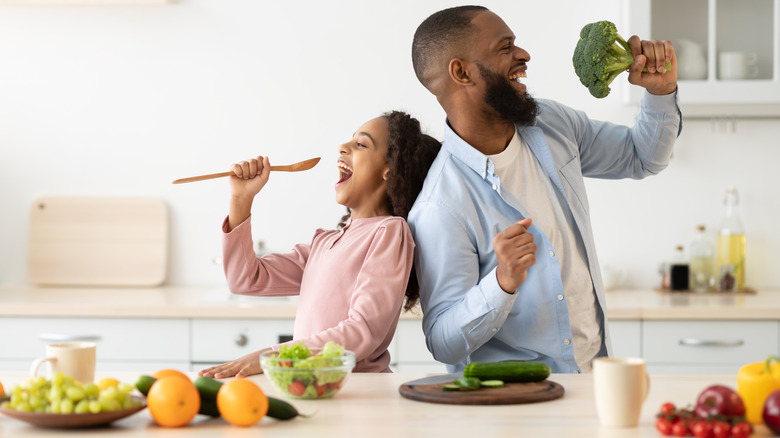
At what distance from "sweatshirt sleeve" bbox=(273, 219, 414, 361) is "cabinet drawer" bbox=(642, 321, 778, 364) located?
1288 millimetres

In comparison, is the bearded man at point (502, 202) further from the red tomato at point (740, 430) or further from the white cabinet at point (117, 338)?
the white cabinet at point (117, 338)

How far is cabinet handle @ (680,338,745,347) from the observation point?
8.99 ft

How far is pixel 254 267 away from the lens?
6.38ft

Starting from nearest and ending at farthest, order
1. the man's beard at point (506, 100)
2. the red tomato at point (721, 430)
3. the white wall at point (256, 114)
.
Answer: the red tomato at point (721, 430) → the man's beard at point (506, 100) → the white wall at point (256, 114)

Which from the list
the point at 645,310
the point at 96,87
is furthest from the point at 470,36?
the point at 96,87

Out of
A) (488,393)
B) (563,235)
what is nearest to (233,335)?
(563,235)

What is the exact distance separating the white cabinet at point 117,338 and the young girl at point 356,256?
94 cm

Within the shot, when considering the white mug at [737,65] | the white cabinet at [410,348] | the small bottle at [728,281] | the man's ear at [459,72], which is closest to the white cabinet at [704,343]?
the small bottle at [728,281]

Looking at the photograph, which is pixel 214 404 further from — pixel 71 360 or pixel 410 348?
pixel 410 348

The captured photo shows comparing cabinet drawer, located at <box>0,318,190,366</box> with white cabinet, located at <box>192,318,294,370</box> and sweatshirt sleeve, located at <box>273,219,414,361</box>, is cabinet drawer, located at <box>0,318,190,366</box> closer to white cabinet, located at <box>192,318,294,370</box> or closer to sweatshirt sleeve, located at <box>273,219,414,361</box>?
white cabinet, located at <box>192,318,294,370</box>

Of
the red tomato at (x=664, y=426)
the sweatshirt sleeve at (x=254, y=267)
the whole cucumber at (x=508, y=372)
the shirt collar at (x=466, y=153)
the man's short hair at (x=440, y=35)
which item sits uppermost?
the man's short hair at (x=440, y=35)

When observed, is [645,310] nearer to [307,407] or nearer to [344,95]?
[344,95]

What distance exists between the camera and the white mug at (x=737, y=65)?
299 cm

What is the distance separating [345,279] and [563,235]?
1.57 ft
